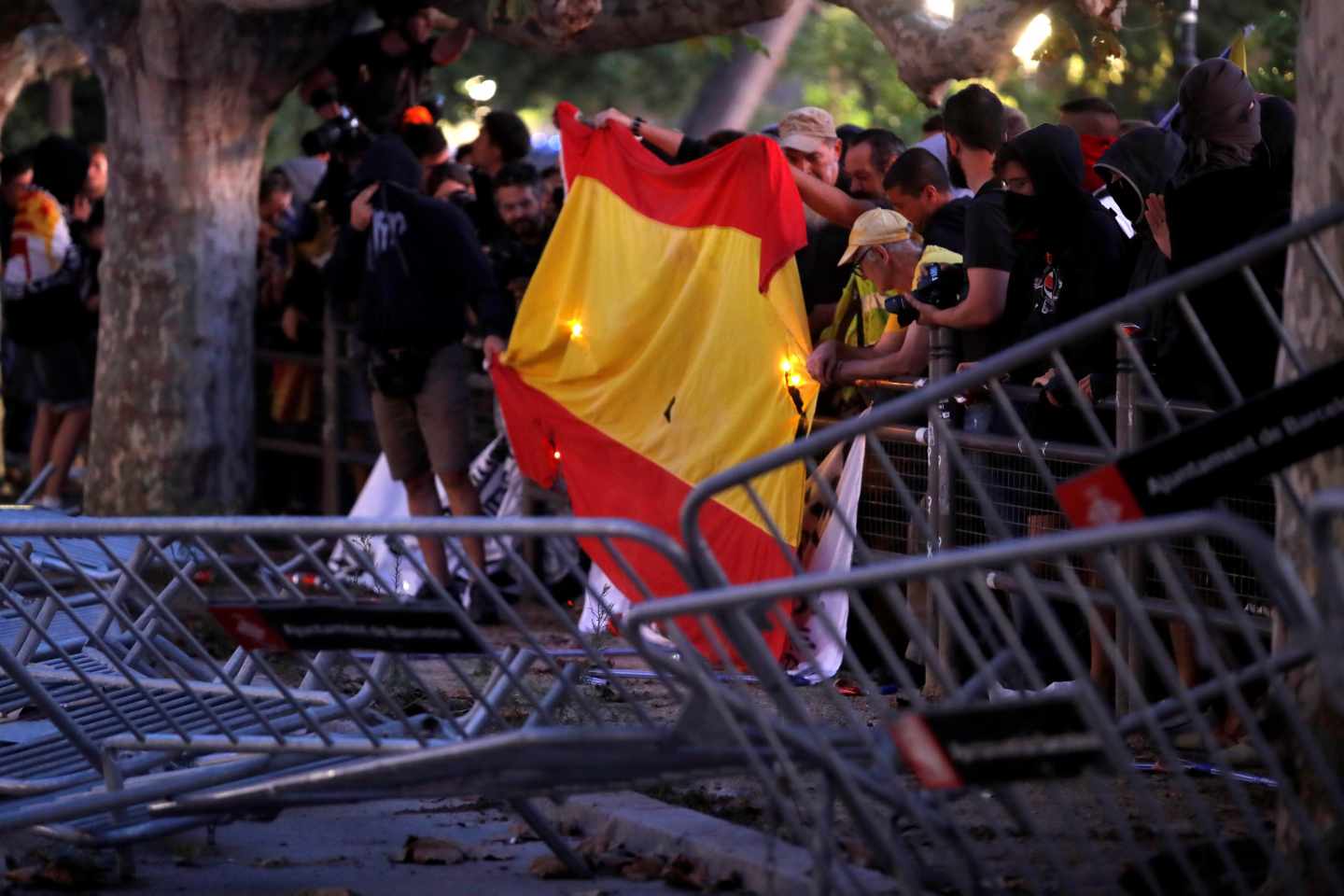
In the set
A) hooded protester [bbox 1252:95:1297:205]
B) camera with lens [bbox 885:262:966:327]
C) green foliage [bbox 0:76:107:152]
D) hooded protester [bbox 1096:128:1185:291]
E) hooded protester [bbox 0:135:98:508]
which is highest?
hooded protester [bbox 1252:95:1297:205]

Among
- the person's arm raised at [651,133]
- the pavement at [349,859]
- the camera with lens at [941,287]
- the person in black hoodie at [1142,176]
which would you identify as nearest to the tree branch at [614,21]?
the person's arm raised at [651,133]

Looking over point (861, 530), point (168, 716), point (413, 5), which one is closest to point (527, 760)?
point (168, 716)

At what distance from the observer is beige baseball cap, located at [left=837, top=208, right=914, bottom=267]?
26.5 ft

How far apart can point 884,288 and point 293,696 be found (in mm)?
3752

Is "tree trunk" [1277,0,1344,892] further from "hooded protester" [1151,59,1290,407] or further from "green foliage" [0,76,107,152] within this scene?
"green foliage" [0,76,107,152]

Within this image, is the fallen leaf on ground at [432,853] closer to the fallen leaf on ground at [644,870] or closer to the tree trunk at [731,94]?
the fallen leaf on ground at [644,870]

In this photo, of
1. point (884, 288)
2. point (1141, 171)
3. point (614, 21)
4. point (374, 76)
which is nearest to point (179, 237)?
point (374, 76)

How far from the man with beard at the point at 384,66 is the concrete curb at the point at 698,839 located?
6792 mm

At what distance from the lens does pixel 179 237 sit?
492 inches

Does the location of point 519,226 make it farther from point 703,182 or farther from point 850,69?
point 850,69

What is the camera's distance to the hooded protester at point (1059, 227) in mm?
7375

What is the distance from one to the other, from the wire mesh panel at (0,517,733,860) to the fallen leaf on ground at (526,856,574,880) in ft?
0.55

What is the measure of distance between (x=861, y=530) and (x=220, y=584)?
382 cm

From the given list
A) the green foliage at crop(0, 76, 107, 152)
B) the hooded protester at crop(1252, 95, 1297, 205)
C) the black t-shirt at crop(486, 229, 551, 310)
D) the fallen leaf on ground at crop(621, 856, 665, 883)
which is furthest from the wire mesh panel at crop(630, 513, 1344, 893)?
the green foliage at crop(0, 76, 107, 152)
